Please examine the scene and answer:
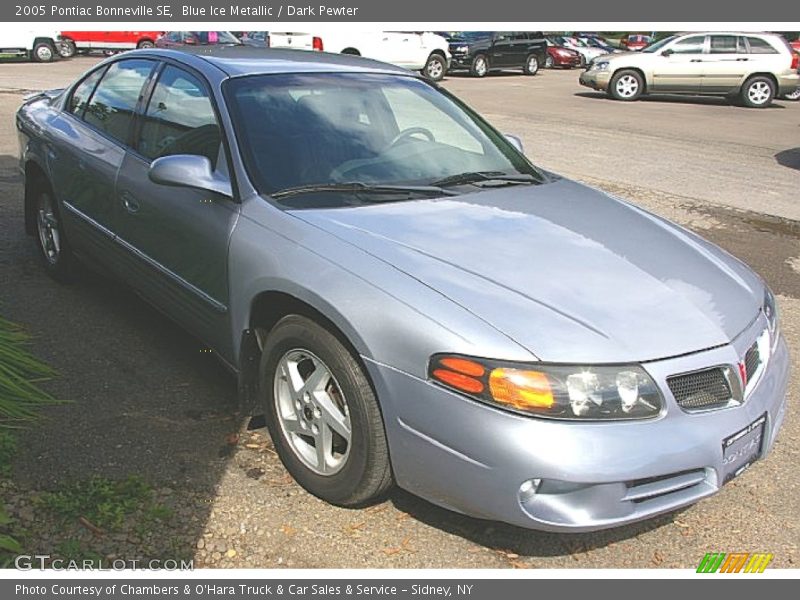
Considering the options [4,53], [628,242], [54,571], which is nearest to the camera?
[54,571]

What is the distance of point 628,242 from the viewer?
10.3 feet

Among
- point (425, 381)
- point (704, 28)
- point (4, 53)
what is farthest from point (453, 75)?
point (425, 381)

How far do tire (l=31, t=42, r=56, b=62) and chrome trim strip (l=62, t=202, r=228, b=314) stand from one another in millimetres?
23565

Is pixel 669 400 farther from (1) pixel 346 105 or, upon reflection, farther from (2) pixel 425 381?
(1) pixel 346 105

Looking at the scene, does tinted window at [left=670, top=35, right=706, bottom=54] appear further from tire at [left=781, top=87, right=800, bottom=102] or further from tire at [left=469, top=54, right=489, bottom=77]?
tire at [left=469, top=54, right=489, bottom=77]

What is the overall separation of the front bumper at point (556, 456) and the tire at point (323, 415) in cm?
11

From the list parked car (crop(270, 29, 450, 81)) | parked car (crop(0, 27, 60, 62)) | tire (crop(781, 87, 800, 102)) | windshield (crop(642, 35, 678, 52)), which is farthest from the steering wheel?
parked car (crop(0, 27, 60, 62))

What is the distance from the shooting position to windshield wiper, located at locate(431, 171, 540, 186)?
3.56 metres

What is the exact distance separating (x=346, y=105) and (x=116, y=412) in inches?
68.8

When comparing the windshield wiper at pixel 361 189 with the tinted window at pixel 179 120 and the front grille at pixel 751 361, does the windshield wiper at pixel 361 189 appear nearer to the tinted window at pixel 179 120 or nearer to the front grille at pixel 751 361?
the tinted window at pixel 179 120

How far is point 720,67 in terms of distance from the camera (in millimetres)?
17688

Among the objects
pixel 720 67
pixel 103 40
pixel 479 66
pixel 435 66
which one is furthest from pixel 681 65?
pixel 103 40

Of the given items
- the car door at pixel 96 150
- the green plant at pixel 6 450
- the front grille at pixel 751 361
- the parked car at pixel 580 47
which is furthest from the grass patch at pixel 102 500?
the parked car at pixel 580 47

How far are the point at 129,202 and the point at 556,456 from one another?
8.48ft
